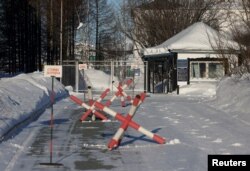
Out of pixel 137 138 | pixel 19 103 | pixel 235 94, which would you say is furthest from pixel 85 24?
pixel 137 138

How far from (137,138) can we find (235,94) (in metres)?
11.5

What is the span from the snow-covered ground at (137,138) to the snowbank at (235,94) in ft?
0.19

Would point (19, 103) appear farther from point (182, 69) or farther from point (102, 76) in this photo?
point (102, 76)

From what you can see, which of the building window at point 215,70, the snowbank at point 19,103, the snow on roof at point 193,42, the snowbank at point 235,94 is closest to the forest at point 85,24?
the snow on roof at point 193,42

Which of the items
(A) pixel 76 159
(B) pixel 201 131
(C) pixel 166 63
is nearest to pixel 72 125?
(B) pixel 201 131

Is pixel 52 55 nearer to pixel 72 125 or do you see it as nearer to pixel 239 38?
pixel 239 38

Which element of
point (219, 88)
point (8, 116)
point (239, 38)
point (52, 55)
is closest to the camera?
point (8, 116)

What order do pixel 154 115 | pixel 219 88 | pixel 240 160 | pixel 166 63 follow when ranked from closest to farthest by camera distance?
pixel 240 160, pixel 154 115, pixel 219 88, pixel 166 63

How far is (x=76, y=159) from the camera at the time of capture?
12.1m

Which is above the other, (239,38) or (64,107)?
(239,38)

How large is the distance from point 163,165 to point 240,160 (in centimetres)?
273

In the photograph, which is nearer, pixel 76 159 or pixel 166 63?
pixel 76 159

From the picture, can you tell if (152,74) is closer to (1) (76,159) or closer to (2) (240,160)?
(1) (76,159)

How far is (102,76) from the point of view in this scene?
5622 centimetres
